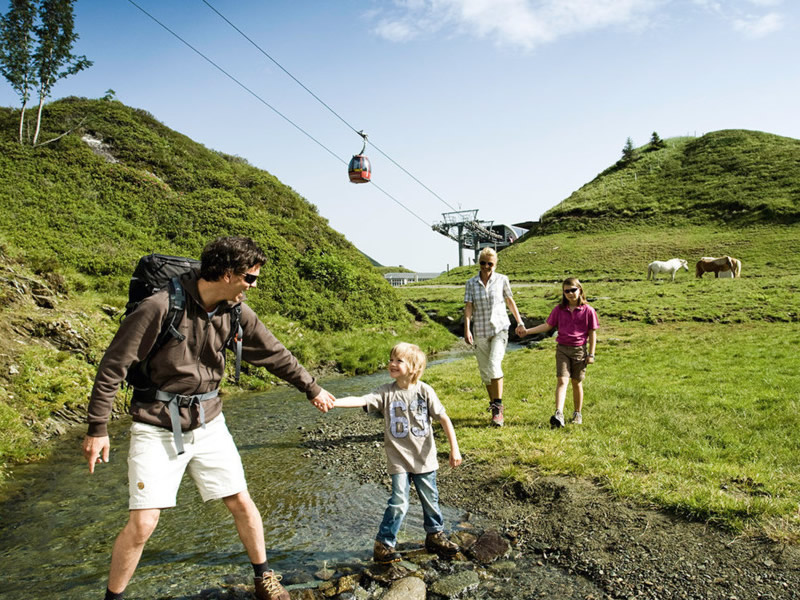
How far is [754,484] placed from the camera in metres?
5.67

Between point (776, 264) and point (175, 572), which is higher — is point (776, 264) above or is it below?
above

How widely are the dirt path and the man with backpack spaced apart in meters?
2.66

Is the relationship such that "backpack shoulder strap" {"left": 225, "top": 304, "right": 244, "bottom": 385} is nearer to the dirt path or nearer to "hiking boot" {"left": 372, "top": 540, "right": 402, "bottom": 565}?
"hiking boot" {"left": 372, "top": 540, "right": 402, "bottom": 565}

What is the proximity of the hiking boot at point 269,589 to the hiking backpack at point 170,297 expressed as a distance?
61.2 inches

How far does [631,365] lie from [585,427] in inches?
260

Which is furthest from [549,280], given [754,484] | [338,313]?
[754,484]

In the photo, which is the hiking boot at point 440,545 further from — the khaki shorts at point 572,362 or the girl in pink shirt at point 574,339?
the khaki shorts at point 572,362

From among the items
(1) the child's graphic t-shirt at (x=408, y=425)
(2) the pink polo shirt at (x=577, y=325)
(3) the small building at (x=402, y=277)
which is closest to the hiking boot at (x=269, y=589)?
(1) the child's graphic t-shirt at (x=408, y=425)

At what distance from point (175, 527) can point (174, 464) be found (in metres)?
2.58

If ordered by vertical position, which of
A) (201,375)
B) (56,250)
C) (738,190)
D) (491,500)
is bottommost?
(491,500)

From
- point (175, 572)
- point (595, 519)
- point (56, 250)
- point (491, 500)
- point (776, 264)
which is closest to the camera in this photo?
point (175, 572)

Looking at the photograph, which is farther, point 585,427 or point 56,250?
point 56,250

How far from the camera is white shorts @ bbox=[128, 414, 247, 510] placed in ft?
11.7

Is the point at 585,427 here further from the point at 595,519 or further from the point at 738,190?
the point at 738,190
